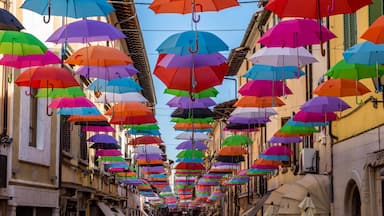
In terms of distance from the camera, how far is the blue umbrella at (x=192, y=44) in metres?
13.8

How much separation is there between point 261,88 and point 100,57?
4.27 m

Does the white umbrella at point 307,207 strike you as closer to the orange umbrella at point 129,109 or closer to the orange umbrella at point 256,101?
the orange umbrella at point 256,101

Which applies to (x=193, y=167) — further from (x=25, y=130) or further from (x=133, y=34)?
(x=25, y=130)

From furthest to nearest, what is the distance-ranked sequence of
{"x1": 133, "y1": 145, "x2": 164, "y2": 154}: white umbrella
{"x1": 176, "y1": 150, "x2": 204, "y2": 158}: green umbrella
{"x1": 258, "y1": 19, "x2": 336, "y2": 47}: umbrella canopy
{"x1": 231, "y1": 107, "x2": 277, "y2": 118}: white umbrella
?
{"x1": 133, "y1": 145, "x2": 164, "y2": 154}: white umbrella, {"x1": 176, "y1": 150, "x2": 204, "y2": 158}: green umbrella, {"x1": 231, "y1": 107, "x2": 277, "y2": 118}: white umbrella, {"x1": 258, "y1": 19, "x2": 336, "y2": 47}: umbrella canopy

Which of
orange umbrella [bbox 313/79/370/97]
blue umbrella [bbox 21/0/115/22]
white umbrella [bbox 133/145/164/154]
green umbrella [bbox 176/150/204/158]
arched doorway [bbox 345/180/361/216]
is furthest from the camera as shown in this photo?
white umbrella [bbox 133/145/164/154]

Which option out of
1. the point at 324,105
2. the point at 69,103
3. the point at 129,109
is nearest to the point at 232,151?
the point at 129,109

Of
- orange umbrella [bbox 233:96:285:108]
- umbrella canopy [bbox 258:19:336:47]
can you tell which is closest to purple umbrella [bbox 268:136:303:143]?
orange umbrella [bbox 233:96:285:108]

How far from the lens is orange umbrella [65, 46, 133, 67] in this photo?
15.1 metres

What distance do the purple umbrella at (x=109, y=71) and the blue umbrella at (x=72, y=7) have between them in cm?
297

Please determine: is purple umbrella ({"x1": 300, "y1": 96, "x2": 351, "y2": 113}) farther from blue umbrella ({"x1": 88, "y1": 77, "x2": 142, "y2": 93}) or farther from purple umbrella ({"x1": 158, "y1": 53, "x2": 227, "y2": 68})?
blue umbrella ({"x1": 88, "y1": 77, "x2": 142, "y2": 93})

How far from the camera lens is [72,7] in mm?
13039

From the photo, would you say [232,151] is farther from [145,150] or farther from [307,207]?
[307,207]

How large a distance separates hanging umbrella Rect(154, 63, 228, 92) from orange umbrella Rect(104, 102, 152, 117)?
6615 mm

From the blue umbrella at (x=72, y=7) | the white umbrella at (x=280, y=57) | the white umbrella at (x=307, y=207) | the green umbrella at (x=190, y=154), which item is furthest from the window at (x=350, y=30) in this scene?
the green umbrella at (x=190, y=154)
